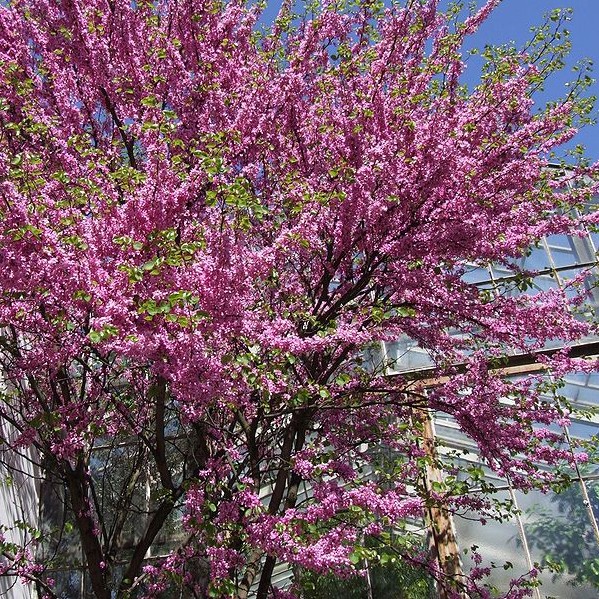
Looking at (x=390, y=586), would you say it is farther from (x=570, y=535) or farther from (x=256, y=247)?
(x=256, y=247)

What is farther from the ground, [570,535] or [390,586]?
[570,535]

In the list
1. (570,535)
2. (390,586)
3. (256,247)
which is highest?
(256,247)

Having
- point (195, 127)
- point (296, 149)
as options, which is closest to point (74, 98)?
point (195, 127)

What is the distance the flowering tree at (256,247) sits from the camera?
3360 millimetres

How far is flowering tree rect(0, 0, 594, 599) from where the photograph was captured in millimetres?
3360

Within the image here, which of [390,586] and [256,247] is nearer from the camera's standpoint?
[256,247]

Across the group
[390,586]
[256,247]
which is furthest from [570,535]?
[256,247]

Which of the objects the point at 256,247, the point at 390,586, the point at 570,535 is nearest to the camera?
the point at 256,247

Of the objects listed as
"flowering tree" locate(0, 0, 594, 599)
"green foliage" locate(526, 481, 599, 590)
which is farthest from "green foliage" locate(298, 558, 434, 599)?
"flowering tree" locate(0, 0, 594, 599)

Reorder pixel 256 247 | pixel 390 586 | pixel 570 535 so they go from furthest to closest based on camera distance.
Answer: pixel 570 535, pixel 390 586, pixel 256 247

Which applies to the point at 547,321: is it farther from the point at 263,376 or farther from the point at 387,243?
the point at 263,376

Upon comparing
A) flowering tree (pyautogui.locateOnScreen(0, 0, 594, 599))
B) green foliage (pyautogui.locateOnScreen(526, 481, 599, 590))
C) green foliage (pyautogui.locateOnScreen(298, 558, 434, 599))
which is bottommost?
green foliage (pyautogui.locateOnScreen(298, 558, 434, 599))

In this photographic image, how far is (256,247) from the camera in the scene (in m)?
5.38

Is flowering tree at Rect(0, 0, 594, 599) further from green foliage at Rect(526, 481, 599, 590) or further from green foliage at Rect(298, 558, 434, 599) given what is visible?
green foliage at Rect(526, 481, 599, 590)
